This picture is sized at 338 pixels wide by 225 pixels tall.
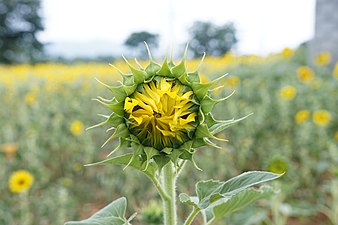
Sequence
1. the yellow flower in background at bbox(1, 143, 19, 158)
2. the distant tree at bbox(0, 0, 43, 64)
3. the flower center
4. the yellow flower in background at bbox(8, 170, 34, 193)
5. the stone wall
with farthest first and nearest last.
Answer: the distant tree at bbox(0, 0, 43, 64) → the stone wall → the yellow flower in background at bbox(1, 143, 19, 158) → the yellow flower in background at bbox(8, 170, 34, 193) → the flower center

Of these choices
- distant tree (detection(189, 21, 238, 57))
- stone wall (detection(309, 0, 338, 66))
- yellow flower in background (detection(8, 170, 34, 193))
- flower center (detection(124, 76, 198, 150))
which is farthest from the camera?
distant tree (detection(189, 21, 238, 57))

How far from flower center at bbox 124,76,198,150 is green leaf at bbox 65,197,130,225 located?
10 centimetres

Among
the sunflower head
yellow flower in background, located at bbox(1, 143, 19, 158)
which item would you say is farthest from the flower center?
yellow flower in background, located at bbox(1, 143, 19, 158)

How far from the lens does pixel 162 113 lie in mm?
426

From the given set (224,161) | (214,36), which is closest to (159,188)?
(224,161)

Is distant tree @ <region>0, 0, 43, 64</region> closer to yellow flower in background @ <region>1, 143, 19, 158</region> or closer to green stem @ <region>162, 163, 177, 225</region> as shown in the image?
yellow flower in background @ <region>1, 143, 19, 158</region>

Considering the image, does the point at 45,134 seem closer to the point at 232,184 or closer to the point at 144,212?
the point at 144,212

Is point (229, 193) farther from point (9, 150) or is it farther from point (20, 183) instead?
point (9, 150)

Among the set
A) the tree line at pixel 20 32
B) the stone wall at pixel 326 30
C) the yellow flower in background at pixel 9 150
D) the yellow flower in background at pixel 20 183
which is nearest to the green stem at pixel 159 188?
the yellow flower in background at pixel 20 183

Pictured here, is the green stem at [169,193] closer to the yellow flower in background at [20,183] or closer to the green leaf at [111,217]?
the green leaf at [111,217]

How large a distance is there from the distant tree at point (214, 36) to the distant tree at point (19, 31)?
9.48m

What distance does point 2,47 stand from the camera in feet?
56.7

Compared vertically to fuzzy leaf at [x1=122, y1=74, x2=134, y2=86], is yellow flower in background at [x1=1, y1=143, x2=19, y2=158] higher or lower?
lower

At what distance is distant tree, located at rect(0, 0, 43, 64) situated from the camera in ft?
56.5
